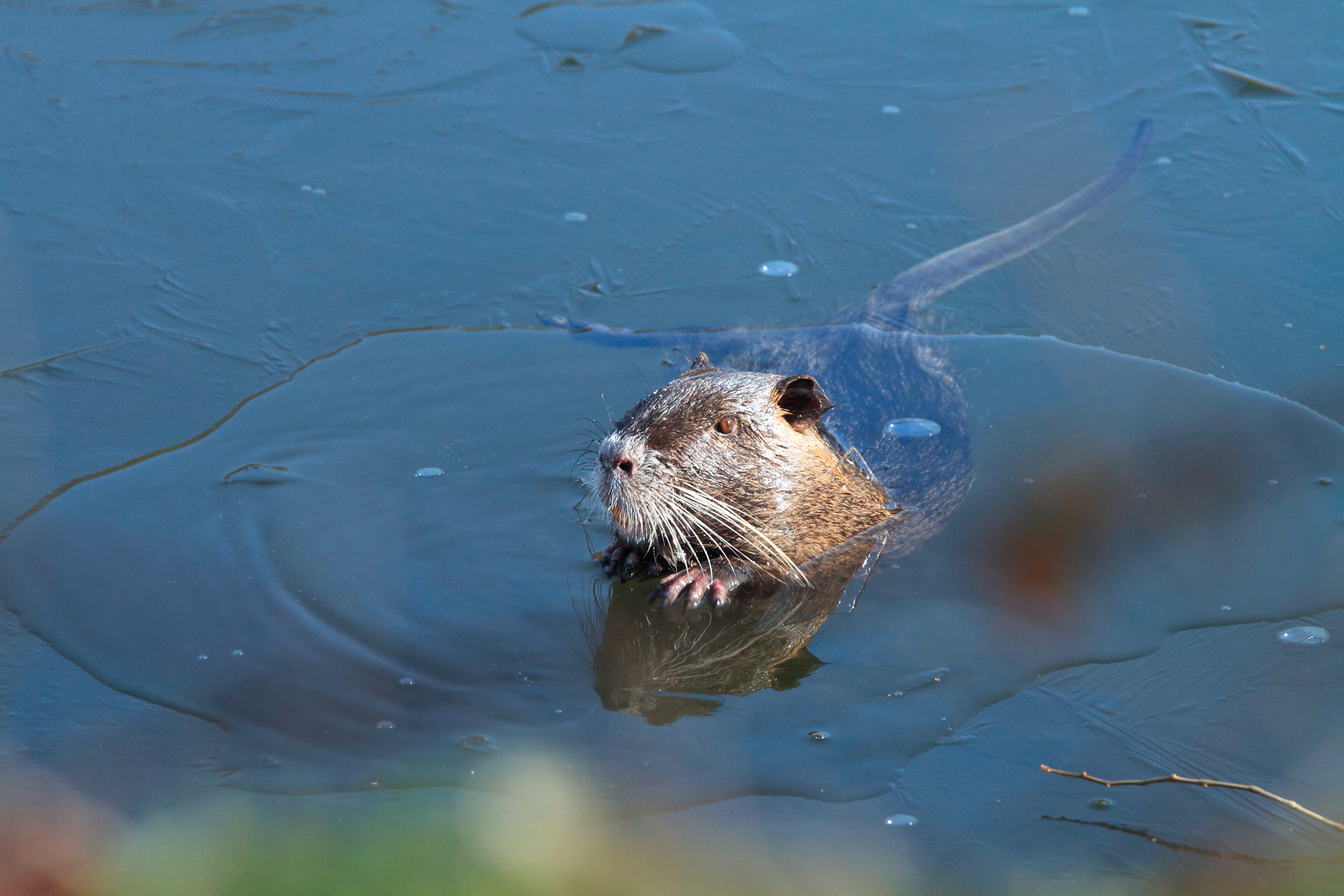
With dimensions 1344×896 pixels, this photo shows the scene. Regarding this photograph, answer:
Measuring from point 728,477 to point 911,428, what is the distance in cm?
119

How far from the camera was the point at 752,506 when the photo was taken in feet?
13.8

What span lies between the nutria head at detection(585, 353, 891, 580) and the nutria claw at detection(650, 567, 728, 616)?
6 centimetres

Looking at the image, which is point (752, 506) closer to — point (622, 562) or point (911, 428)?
point (622, 562)

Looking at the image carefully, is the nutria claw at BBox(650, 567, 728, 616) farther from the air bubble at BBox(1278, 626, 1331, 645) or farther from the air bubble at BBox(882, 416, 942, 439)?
the air bubble at BBox(1278, 626, 1331, 645)

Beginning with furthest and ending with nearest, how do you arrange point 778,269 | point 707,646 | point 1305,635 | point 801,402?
1. point 778,269
2. point 801,402
3. point 707,646
4. point 1305,635

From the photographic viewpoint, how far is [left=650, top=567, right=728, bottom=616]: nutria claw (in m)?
3.98

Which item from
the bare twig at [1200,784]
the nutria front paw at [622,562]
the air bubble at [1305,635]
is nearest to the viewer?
the bare twig at [1200,784]

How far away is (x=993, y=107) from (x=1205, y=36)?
5.76ft

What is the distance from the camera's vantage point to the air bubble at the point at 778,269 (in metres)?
5.82

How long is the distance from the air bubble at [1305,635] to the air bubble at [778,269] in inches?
113

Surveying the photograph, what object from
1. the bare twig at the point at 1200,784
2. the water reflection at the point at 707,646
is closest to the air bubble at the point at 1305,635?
the bare twig at the point at 1200,784

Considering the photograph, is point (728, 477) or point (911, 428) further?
point (911, 428)

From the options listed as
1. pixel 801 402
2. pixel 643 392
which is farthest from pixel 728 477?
pixel 643 392

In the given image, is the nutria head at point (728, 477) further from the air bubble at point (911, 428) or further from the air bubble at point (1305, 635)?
the air bubble at point (1305, 635)
